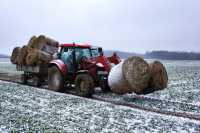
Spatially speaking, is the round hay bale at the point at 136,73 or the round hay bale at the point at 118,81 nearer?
the round hay bale at the point at 136,73

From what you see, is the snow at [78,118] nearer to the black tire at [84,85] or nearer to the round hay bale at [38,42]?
the black tire at [84,85]

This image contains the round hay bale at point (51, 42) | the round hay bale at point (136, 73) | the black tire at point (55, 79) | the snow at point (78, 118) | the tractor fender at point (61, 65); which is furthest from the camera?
the round hay bale at point (51, 42)

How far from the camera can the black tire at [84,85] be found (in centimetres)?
1542

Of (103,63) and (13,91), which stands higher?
(103,63)

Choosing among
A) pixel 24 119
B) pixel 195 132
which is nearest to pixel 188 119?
pixel 195 132

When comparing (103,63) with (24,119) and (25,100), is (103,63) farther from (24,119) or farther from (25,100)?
(24,119)

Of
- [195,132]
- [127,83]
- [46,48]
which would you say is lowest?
[195,132]

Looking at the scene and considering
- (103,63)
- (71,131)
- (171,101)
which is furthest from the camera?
(103,63)

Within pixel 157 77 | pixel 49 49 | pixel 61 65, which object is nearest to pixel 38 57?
pixel 49 49

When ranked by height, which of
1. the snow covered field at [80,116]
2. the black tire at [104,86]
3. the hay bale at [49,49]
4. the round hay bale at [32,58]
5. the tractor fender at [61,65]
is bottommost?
the snow covered field at [80,116]

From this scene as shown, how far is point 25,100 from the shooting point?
1427 cm

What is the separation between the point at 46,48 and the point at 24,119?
9591 millimetres

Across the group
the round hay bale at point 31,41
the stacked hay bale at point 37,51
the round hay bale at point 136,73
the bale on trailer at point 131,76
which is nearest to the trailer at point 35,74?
the stacked hay bale at point 37,51

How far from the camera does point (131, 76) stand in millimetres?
13617
